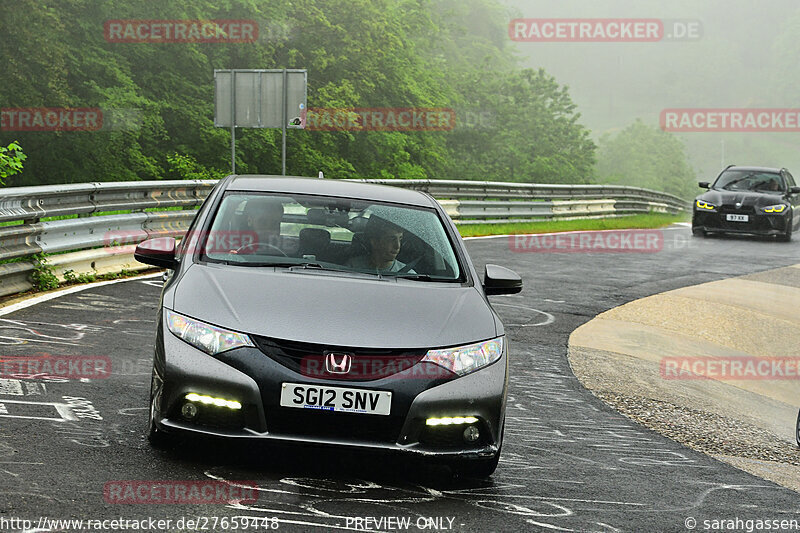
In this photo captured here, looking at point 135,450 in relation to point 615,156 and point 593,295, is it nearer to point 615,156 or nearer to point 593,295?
point 593,295

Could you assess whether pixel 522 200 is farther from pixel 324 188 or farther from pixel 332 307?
pixel 332 307

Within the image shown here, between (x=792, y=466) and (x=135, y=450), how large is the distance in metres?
4.06

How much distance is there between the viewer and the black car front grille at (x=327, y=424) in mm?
4859

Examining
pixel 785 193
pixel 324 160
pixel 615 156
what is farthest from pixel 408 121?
pixel 615 156

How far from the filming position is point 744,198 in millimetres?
25219

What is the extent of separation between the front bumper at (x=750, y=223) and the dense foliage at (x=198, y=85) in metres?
16.3

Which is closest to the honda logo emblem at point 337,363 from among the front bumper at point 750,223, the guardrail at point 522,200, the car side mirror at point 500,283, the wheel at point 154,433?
the wheel at point 154,433

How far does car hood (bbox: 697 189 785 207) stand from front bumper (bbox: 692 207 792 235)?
20cm

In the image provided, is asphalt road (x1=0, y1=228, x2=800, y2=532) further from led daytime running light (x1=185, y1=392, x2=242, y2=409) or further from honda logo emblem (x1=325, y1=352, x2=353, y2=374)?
honda logo emblem (x1=325, y1=352, x2=353, y2=374)

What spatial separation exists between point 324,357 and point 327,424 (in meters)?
0.29

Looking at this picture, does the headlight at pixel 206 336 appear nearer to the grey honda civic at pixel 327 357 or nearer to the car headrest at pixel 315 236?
the grey honda civic at pixel 327 357

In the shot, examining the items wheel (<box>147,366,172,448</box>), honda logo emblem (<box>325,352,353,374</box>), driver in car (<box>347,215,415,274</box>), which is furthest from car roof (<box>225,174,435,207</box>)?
honda logo emblem (<box>325,352,353,374</box>)

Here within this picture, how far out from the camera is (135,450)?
5.37 metres

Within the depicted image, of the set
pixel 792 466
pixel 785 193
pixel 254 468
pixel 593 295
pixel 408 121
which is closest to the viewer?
pixel 254 468
